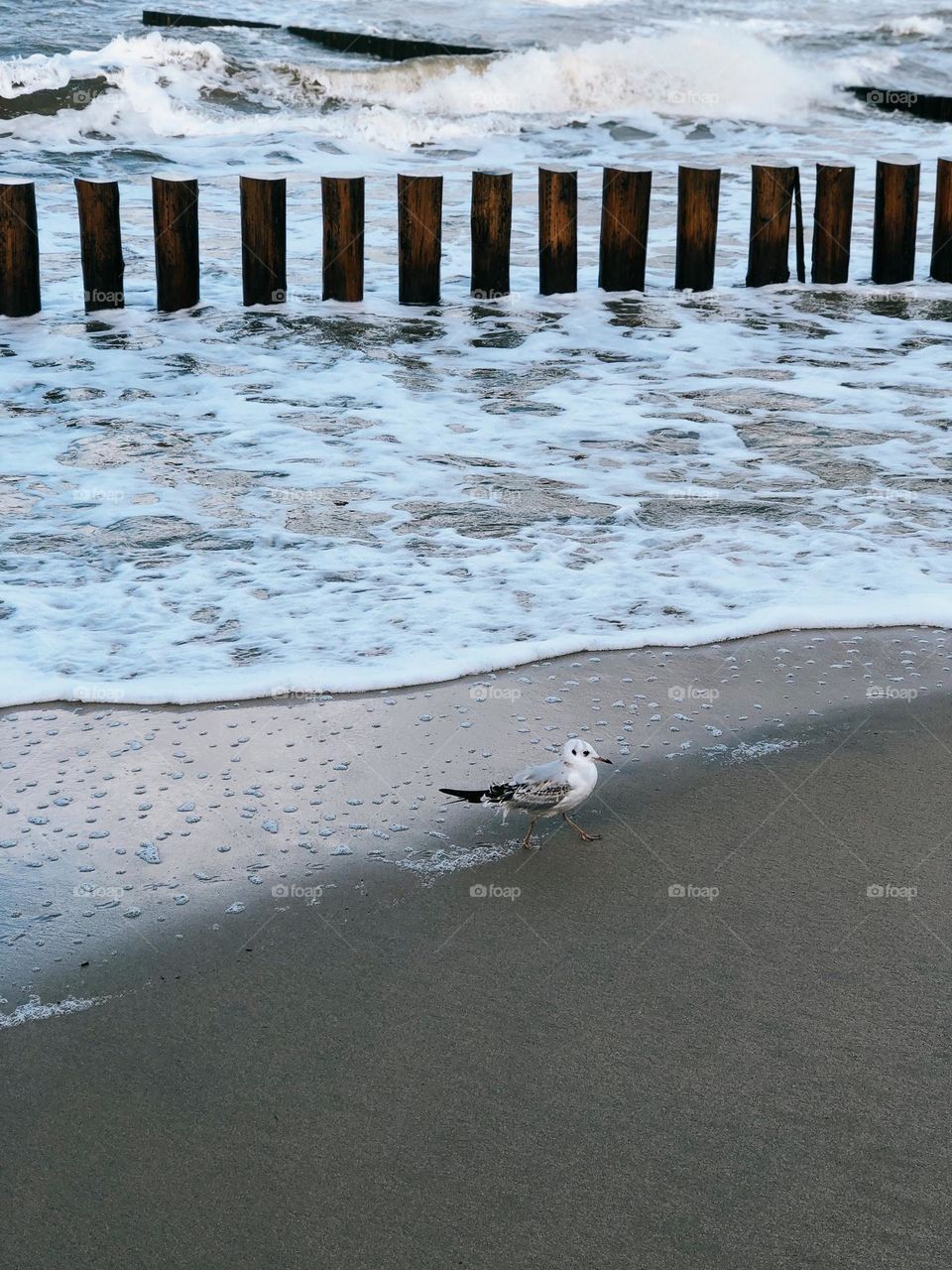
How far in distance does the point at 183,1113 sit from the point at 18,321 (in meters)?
7.21

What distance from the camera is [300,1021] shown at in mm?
2811

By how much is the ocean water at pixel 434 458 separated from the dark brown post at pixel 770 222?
8.6 inches

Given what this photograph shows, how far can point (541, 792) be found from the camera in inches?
132

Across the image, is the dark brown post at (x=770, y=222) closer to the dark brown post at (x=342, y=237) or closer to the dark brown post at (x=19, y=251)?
the dark brown post at (x=342, y=237)

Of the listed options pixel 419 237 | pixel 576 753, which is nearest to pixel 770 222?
pixel 419 237

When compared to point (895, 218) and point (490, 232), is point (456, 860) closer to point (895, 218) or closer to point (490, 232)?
point (490, 232)

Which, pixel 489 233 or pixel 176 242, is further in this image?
pixel 489 233

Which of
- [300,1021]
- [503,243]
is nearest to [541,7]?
[503,243]

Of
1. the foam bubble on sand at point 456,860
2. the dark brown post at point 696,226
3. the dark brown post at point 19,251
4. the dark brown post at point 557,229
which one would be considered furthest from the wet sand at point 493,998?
the dark brown post at point 696,226

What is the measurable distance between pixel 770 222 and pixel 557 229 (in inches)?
61.3

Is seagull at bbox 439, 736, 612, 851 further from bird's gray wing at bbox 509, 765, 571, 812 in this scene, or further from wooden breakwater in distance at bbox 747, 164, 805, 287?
wooden breakwater in distance at bbox 747, 164, 805, 287

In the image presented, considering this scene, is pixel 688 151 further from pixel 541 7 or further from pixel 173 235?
pixel 541 7

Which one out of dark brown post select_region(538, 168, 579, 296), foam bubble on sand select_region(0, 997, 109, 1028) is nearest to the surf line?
dark brown post select_region(538, 168, 579, 296)

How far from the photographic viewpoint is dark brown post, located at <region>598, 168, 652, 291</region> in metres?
9.28
